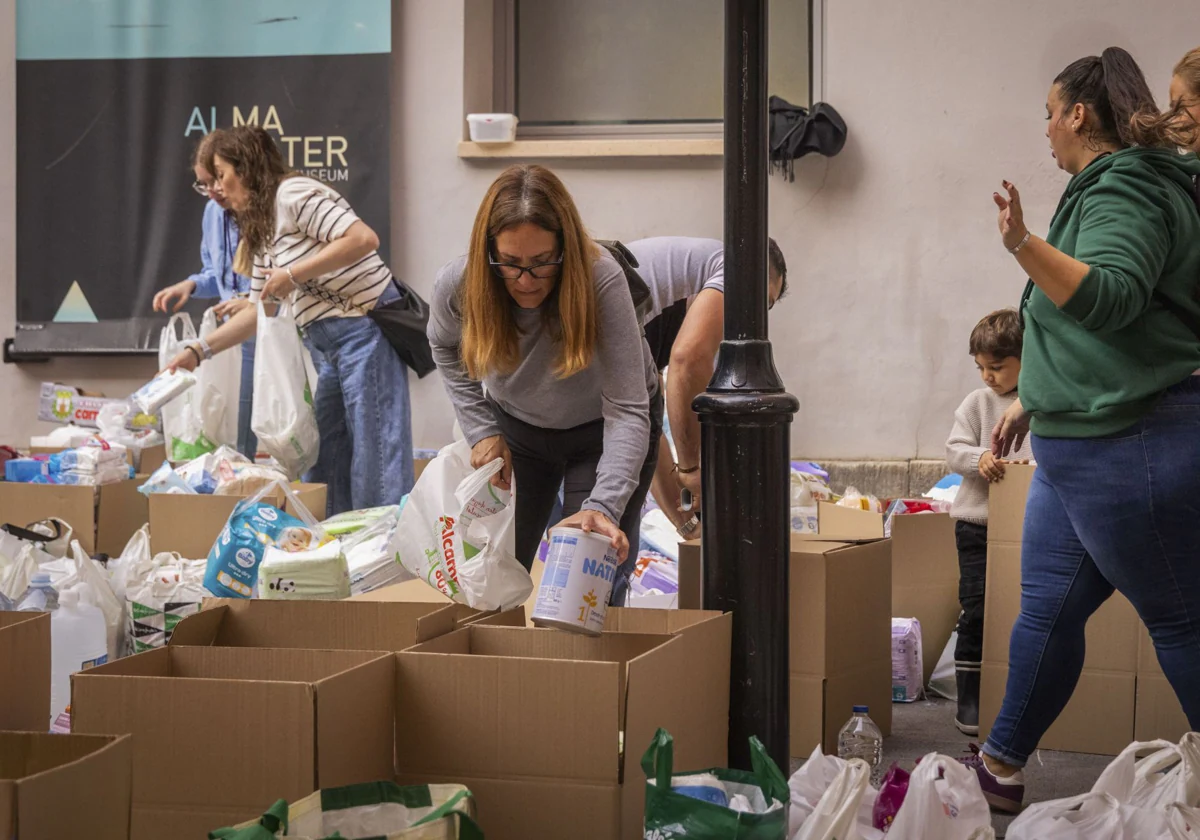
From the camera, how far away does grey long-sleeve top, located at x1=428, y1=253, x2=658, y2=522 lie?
89.4 inches

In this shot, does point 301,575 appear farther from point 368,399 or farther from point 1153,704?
point 1153,704

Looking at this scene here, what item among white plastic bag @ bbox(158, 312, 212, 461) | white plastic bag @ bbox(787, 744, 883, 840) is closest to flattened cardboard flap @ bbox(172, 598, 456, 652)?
white plastic bag @ bbox(787, 744, 883, 840)

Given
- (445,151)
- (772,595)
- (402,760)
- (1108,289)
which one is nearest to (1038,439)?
(1108,289)

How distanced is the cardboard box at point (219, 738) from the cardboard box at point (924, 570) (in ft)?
6.87

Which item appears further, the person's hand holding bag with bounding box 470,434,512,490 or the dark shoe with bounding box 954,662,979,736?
the dark shoe with bounding box 954,662,979,736

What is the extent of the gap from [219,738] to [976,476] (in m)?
2.15

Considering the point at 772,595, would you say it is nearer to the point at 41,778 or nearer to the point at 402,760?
the point at 402,760

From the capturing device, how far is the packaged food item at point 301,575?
119 inches

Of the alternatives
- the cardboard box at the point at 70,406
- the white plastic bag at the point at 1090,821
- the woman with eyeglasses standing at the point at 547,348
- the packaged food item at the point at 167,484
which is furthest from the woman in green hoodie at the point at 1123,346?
the cardboard box at the point at 70,406

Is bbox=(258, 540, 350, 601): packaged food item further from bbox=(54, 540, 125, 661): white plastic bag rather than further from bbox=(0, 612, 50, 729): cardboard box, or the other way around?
bbox=(0, 612, 50, 729): cardboard box

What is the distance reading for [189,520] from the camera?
3.76 metres

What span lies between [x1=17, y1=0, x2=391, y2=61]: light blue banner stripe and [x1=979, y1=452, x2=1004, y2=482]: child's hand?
3502 mm

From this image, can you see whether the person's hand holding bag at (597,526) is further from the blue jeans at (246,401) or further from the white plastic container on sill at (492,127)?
the white plastic container on sill at (492,127)

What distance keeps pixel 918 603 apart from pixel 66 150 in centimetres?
430
